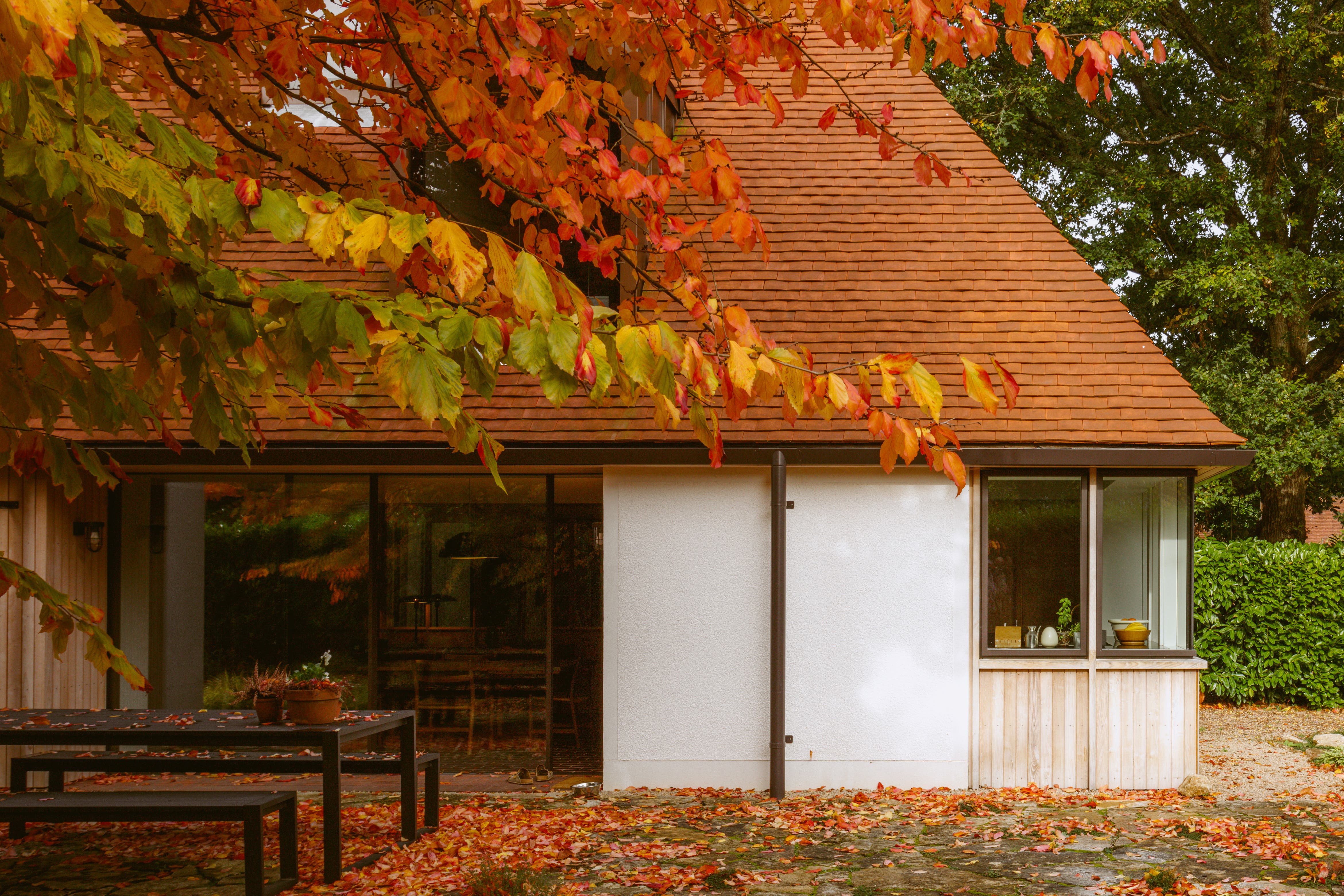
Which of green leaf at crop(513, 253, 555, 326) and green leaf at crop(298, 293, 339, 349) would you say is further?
green leaf at crop(298, 293, 339, 349)

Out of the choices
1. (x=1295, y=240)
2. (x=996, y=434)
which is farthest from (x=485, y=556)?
(x=1295, y=240)

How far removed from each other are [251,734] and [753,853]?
3.17 metres

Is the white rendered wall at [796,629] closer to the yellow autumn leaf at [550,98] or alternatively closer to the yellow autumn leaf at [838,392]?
the yellow autumn leaf at [550,98]

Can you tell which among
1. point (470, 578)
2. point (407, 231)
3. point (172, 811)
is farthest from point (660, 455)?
point (407, 231)

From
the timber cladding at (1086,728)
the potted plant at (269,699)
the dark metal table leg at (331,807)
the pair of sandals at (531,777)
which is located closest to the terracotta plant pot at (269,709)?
the potted plant at (269,699)

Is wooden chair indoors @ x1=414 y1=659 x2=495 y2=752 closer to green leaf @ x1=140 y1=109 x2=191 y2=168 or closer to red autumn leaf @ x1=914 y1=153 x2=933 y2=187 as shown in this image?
red autumn leaf @ x1=914 y1=153 x2=933 y2=187

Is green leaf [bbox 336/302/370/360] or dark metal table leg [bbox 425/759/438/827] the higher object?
green leaf [bbox 336/302/370/360]

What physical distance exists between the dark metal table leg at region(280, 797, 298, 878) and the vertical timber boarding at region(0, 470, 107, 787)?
142 inches

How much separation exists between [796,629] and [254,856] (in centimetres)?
449

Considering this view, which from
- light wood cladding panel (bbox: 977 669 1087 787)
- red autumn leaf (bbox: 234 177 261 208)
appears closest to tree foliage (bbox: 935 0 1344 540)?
light wood cladding panel (bbox: 977 669 1087 787)

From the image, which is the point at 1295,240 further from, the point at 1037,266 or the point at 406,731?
the point at 406,731

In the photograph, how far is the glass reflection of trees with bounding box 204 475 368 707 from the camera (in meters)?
9.66

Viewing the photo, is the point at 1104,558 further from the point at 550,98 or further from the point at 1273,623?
the point at 550,98

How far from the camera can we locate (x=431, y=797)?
7.39 meters
